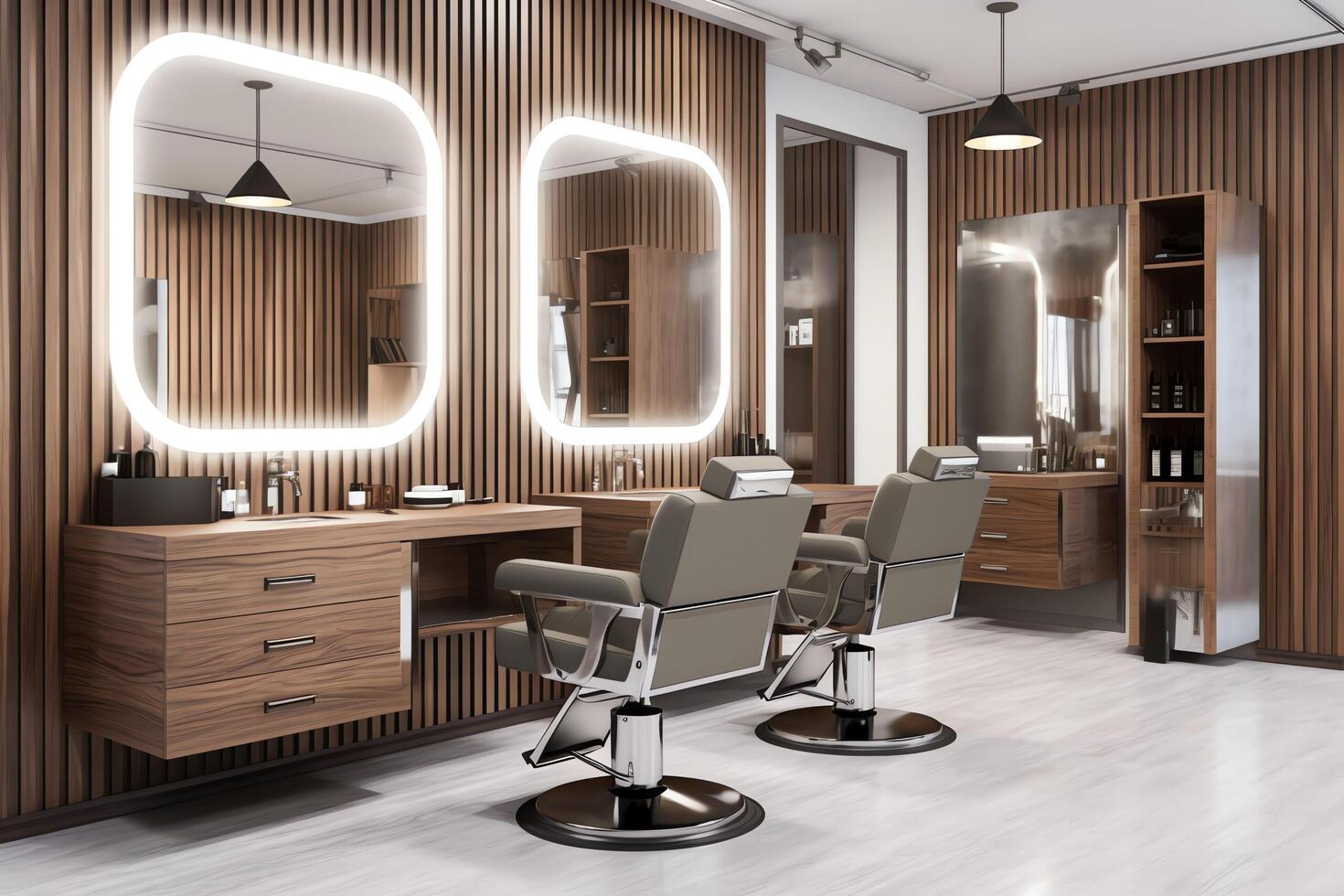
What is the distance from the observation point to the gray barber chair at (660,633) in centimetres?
306

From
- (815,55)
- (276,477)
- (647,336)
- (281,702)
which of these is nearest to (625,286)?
(647,336)

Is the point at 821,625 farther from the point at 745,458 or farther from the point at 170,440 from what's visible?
the point at 170,440

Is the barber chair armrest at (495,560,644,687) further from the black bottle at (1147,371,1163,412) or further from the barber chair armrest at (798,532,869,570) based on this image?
the black bottle at (1147,371,1163,412)

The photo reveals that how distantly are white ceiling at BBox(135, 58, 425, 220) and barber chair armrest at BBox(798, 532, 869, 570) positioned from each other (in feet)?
6.22

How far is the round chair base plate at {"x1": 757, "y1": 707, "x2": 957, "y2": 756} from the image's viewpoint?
4.16 meters

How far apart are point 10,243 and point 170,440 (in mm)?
720

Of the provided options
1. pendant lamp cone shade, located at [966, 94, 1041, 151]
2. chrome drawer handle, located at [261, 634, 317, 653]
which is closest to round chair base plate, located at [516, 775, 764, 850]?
chrome drawer handle, located at [261, 634, 317, 653]

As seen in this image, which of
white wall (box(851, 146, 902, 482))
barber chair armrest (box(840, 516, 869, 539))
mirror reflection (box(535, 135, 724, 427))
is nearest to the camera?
barber chair armrest (box(840, 516, 869, 539))

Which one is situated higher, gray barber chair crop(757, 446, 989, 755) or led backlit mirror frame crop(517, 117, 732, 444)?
led backlit mirror frame crop(517, 117, 732, 444)

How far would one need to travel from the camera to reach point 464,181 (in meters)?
4.49

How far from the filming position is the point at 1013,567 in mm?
6363

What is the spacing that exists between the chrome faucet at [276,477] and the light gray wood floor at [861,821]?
0.92 metres

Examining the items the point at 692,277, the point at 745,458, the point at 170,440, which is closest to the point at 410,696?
the point at 170,440

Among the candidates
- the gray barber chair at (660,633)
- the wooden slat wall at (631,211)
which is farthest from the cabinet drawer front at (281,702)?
the wooden slat wall at (631,211)
